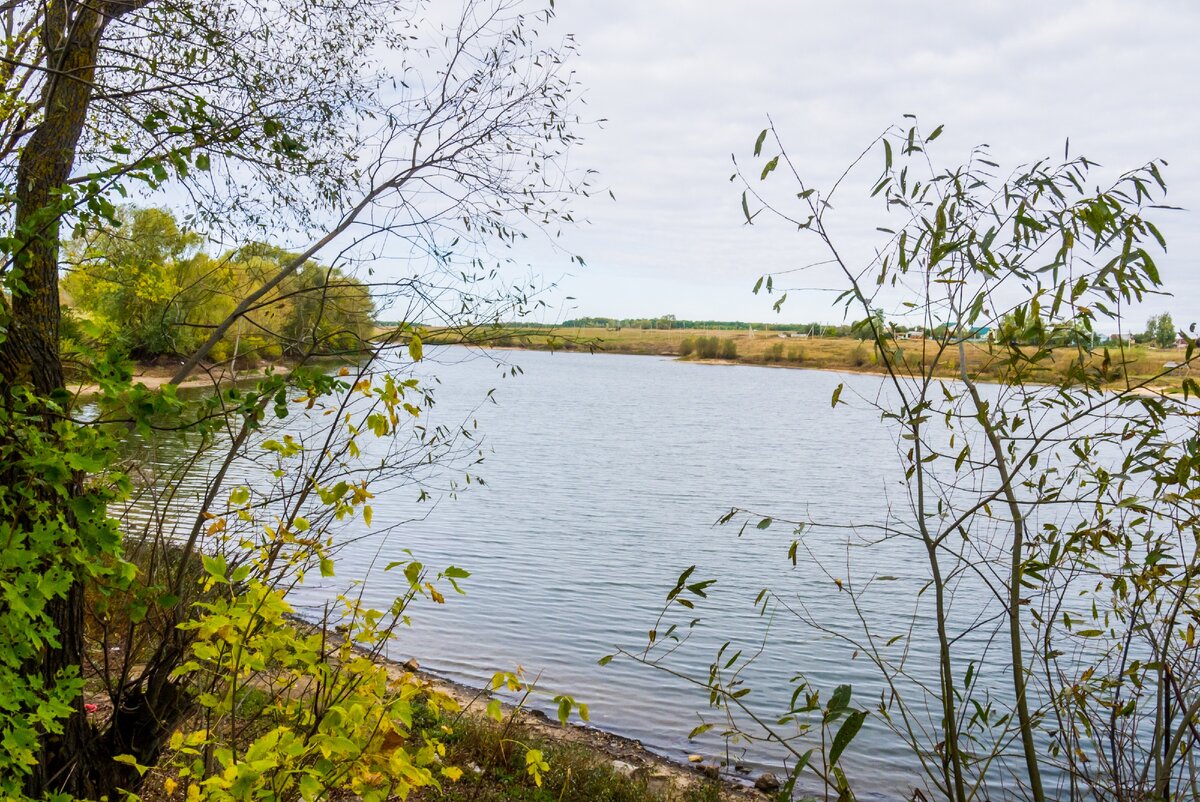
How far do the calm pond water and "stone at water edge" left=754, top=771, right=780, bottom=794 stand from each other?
0.40 m

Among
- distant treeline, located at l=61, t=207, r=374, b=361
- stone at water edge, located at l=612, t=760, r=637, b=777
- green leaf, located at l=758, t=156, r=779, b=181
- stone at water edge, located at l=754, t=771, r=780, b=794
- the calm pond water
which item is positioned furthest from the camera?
the calm pond water

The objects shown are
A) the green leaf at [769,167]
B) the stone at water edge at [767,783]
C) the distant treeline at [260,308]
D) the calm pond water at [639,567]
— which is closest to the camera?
the green leaf at [769,167]

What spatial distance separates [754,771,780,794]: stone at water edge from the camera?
7.00 m

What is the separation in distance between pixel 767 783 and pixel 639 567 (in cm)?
714

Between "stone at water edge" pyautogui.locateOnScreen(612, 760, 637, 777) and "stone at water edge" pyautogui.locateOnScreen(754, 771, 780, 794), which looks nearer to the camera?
"stone at water edge" pyautogui.locateOnScreen(612, 760, 637, 777)

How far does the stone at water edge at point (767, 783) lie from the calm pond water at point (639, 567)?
397 mm

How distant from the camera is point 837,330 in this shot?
3459mm

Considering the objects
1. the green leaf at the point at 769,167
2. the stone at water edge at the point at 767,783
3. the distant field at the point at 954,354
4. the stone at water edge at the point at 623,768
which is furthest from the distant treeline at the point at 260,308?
the stone at water edge at the point at 767,783

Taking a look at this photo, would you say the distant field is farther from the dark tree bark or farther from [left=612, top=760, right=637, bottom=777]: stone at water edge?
[left=612, top=760, right=637, bottom=777]: stone at water edge

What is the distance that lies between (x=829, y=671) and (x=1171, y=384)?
7284 millimetres

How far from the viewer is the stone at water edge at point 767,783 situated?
700 centimetres

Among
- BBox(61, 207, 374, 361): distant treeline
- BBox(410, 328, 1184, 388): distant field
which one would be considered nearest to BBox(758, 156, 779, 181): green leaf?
BBox(410, 328, 1184, 388): distant field

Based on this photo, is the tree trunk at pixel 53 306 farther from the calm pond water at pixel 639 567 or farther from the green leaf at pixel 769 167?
the green leaf at pixel 769 167

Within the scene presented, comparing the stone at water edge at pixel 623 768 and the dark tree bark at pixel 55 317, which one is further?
the stone at water edge at pixel 623 768
